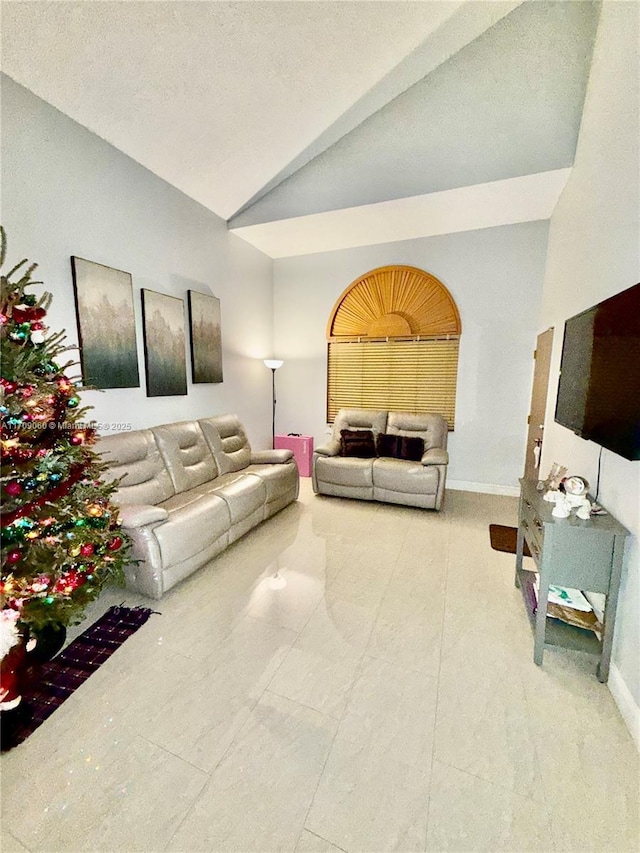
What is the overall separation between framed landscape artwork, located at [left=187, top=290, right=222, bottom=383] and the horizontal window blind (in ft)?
5.12

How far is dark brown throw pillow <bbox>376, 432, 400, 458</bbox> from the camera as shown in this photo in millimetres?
3898

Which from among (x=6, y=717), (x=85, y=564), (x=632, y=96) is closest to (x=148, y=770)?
(x=6, y=717)

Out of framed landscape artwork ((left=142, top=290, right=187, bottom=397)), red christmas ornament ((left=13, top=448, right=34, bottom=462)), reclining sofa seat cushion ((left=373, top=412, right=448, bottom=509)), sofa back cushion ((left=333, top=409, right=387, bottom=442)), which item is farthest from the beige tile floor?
sofa back cushion ((left=333, top=409, right=387, bottom=442))

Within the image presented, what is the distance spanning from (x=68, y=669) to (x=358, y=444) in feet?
9.71

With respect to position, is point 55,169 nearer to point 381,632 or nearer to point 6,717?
point 6,717

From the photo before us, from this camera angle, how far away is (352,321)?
14.8 ft

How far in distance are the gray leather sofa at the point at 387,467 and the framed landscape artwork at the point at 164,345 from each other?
165 cm

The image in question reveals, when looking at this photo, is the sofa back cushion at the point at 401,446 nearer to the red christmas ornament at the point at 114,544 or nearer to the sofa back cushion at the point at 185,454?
the sofa back cushion at the point at 185,454

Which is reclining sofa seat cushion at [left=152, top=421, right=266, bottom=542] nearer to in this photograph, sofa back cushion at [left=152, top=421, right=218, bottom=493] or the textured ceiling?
sofa back cushion at [left=152, top=421, right=218, bottom=493]

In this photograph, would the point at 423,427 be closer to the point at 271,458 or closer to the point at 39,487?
the point at 271,458

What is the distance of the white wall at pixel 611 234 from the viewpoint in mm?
1478

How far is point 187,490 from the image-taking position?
2.90 m

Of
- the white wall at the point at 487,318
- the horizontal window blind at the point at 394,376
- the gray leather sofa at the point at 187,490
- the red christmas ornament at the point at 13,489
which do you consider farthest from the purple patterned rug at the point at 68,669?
the white wall at the point at 487,318

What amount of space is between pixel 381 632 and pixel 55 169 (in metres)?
3.44
